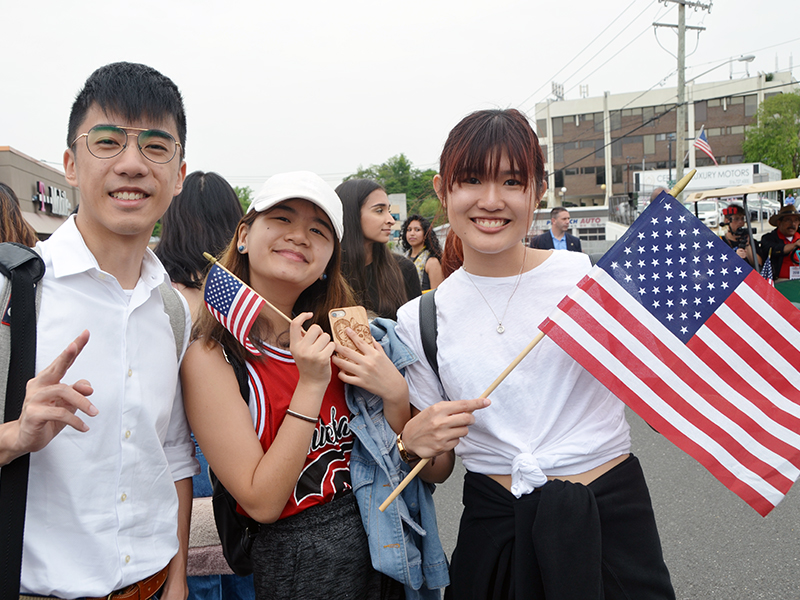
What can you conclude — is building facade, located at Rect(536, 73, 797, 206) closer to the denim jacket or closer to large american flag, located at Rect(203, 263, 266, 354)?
the denim jacket

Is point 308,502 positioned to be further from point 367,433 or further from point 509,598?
point 509,598

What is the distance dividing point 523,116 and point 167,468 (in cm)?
155

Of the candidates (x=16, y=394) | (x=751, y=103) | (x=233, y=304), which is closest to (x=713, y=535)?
(x=233, y=304)

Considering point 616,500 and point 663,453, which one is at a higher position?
point 616,500

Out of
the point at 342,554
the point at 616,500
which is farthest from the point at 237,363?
the point at 616,500

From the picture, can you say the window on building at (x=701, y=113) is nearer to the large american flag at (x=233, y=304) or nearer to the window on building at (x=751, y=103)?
the window on building at (x=751, y=103)

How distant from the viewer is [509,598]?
1658 mm

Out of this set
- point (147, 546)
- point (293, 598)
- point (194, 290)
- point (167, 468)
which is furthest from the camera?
point (194, 290)

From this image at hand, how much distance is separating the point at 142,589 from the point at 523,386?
121cm

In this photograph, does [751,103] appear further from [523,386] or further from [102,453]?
[102,453]

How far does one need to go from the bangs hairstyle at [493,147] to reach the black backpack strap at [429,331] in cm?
41

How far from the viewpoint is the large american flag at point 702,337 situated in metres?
1.79

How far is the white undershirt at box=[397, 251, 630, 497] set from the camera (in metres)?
1.67

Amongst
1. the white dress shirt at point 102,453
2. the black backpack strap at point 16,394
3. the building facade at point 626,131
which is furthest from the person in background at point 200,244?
the building facade at point 626,131
